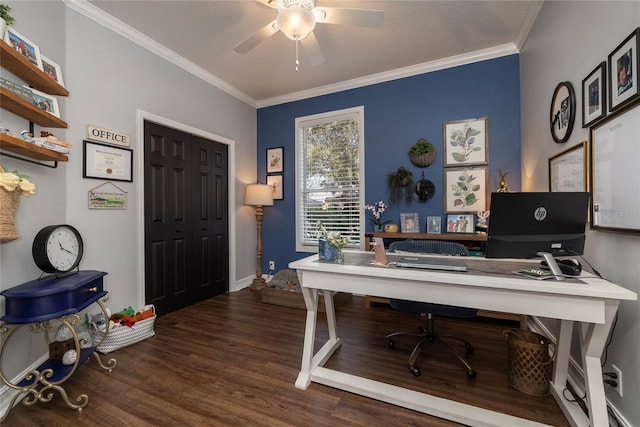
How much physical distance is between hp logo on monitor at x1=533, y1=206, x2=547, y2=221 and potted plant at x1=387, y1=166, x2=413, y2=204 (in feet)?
6.74

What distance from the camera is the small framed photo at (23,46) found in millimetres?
1600

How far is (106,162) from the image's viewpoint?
246 centimetres

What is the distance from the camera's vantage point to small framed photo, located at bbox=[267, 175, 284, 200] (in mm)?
4270

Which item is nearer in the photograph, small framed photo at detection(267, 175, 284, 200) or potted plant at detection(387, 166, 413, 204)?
potted plant at detection(387, 166, 413, 204)

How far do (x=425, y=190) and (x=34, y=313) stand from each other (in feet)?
11.6

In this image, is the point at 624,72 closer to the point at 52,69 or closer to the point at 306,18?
the point at 306,18

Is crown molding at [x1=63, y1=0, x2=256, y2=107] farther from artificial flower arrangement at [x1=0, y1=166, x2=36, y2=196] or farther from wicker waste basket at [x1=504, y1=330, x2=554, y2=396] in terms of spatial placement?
wicker waste basket at [x1=504, y1=330, x2=554, y2=396]

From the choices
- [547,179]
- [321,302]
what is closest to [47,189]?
[321,302]

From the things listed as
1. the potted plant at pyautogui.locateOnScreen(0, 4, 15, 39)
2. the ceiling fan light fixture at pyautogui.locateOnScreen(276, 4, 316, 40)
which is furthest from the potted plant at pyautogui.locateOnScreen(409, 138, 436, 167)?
the potted plant at pyautogui.locateOnScreen(0, 4, 15, 39)

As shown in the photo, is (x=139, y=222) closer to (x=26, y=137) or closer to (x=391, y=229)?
(x=26, y=137)

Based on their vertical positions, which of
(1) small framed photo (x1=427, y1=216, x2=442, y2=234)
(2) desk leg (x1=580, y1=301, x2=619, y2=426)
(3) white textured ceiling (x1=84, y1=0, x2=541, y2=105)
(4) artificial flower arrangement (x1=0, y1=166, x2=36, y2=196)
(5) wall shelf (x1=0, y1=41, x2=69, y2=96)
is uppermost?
(3) white textured ceiling (x1=84, y1=0, x2=541, y2=105)

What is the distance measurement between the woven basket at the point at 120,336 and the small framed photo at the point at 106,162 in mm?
1348

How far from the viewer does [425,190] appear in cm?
331

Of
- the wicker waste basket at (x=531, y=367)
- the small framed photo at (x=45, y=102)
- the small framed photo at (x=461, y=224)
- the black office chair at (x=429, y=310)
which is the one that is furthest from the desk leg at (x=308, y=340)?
the small framed photo at (x=45, y=102)
